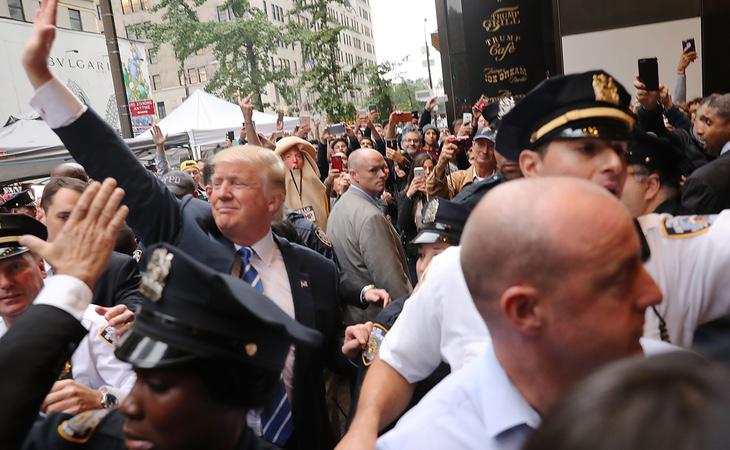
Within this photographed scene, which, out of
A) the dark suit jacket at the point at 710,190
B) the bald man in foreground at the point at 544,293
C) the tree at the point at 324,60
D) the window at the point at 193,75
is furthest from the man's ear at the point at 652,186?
the window at the point at 193,75

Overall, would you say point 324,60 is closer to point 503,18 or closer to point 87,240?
point 503,18

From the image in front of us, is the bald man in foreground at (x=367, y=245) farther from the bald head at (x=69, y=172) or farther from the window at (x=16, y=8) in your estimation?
the window at (x=16, y=8)

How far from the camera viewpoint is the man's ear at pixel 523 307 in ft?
3.90

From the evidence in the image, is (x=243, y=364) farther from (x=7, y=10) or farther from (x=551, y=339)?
(x=7, y=10)

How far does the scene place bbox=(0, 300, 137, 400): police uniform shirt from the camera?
240 cm

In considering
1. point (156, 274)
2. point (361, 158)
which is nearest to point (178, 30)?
point (361, 158)

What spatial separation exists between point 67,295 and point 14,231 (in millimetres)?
1330

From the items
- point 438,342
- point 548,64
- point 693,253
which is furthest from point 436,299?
point 548,64

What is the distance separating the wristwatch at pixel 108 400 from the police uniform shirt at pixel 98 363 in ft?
0.44

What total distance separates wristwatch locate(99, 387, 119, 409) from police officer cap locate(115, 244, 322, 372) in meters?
0.71

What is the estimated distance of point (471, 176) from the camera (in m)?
6.11

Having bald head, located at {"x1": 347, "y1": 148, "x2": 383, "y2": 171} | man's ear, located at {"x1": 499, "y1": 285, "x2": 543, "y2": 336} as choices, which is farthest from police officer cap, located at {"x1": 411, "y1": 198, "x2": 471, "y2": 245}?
bald head, located at {"x1": 347, "y1": 148, "x2": 383, "y2": 171}

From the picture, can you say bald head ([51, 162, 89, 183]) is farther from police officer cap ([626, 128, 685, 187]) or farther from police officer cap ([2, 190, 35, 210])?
police officer cap ([626, 128, 685, 187])

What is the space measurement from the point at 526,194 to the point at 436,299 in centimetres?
81
